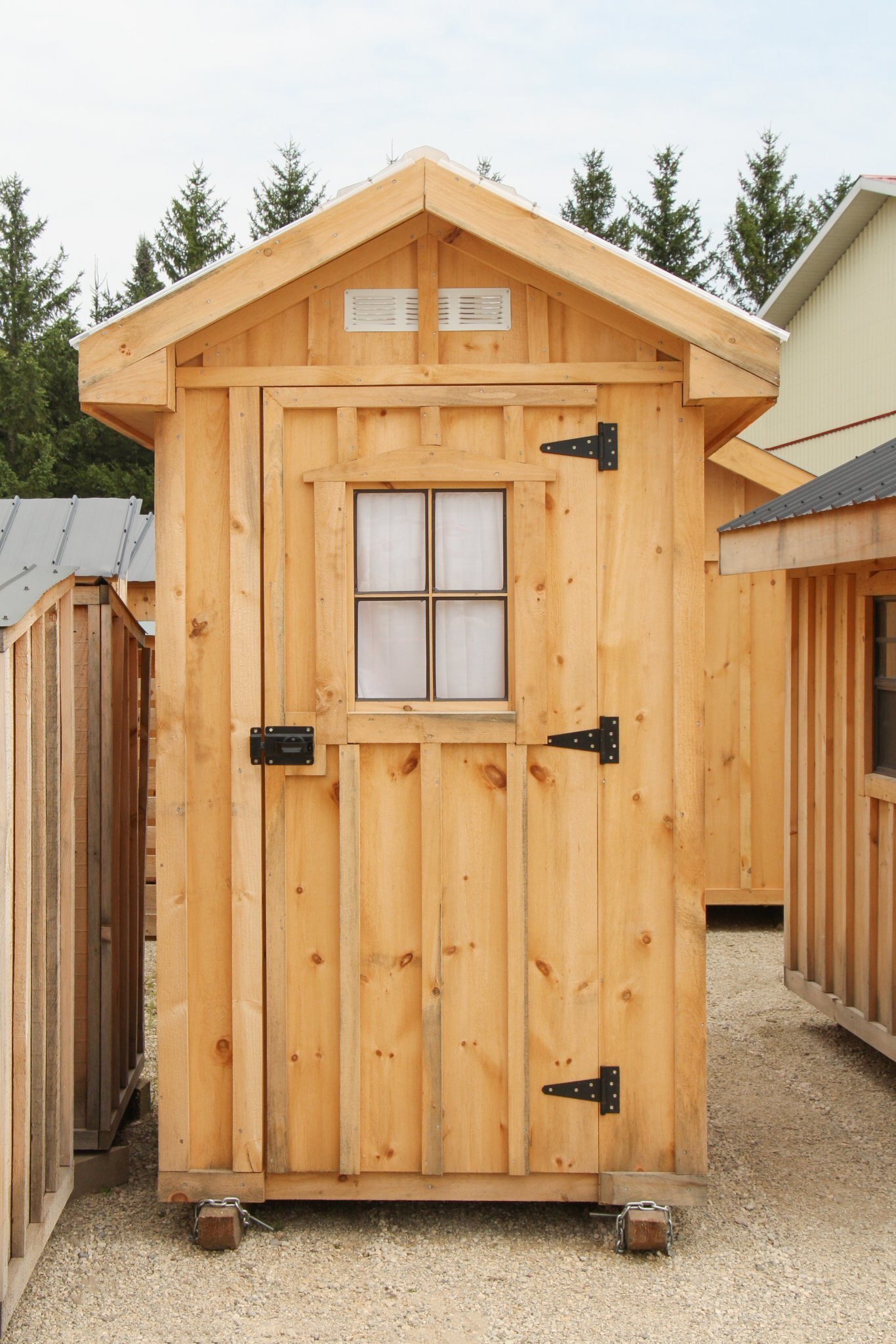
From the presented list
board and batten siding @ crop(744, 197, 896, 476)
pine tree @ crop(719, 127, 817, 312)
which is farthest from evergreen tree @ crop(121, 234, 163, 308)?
board and batten siding @ crop(744, 197, 896, 476)

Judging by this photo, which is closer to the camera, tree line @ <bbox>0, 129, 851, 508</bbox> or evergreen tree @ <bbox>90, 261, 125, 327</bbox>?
tree line @ <bbox>0, 129, 851, 508</bbox>

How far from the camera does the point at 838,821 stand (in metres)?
5.61

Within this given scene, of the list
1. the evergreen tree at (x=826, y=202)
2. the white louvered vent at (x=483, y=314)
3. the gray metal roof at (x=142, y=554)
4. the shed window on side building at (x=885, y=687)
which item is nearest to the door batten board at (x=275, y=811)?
the white louvered vent at (x=483, y=314)

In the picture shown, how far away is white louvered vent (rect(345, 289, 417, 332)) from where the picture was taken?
12.2 ft

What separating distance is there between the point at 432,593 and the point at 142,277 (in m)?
26.1

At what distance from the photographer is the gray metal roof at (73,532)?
367 inches

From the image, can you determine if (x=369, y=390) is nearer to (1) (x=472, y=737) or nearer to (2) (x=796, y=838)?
(1) (x=472, y=737)

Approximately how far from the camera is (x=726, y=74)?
128ft

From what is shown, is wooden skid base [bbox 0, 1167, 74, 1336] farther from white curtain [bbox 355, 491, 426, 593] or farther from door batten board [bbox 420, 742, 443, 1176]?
white curtain [bbox 355, 491, 426, 593]

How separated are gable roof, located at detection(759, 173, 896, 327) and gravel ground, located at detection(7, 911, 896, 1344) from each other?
9790 mm

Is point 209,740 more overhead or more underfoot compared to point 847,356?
more underfoot

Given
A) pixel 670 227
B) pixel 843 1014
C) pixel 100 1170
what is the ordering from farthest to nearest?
1. pixel 670 227
2. pixel 843 1014
3. pixel 100 1170

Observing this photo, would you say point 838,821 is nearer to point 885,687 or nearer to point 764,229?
point 885,687

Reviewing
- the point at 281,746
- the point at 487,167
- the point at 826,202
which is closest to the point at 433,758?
the point at 281,746
